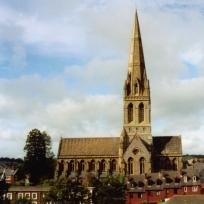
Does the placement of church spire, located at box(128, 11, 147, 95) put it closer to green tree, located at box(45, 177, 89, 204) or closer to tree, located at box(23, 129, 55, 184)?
tree, located at box(23, 129, 55, 184)

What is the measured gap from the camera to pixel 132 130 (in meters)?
149

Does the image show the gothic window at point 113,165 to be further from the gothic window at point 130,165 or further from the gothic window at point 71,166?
the gothic window at point 71,166

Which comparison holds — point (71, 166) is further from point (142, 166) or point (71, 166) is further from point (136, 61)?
point (136, 61)

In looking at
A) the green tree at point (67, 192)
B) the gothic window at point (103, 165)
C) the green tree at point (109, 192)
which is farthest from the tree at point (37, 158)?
the green tree at point (67, 192)

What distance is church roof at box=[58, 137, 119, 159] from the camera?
15275cm

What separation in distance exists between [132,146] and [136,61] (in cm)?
2250

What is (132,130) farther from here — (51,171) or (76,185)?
(76,185)

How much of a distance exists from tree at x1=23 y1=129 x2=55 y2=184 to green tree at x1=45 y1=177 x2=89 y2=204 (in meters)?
43.6

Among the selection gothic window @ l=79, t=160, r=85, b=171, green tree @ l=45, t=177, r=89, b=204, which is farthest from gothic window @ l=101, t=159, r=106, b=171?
green tree @ l=45, t=177, r=89, b=204

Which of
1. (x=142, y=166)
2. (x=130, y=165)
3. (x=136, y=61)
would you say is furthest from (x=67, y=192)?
(x=136, y=61)

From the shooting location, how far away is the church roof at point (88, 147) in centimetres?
15275

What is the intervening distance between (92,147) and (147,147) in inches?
602

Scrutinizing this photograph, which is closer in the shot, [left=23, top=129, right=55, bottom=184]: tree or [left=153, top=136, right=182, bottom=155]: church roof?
[left=153, top=136, right=182, bottom=155]: church roof

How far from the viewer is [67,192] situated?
105188 millimetres
